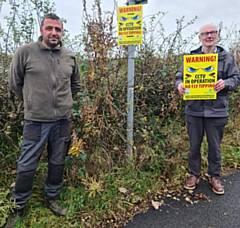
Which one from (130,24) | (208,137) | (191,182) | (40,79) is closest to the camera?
(40,79)

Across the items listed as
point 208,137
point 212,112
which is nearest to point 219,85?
point 212,112

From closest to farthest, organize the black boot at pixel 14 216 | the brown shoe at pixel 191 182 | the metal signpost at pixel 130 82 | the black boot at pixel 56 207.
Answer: the black boot at pixel 14 216, the black boot at pixel 56 207, the metal signpost at pixel 130 82, the brown shoe at pixel 191 182

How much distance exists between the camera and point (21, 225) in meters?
2.86

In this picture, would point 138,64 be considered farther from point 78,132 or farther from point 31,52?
point 31,52

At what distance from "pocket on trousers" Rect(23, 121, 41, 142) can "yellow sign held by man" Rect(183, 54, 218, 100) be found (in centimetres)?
176

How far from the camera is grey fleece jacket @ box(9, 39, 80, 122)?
269 centimetres

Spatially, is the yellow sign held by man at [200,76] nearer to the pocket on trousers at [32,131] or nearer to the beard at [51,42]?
Answer: the beard at [51,42]

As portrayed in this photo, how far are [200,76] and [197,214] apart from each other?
1572mm

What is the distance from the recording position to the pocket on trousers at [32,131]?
2.76 metres

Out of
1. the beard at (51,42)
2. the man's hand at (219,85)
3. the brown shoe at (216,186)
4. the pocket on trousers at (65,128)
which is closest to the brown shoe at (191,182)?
the brown shoe at (216,186)

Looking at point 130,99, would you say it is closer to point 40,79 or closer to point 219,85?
point 219,85

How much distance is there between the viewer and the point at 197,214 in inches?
127

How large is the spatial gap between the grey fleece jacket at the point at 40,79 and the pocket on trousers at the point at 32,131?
6 centimetres

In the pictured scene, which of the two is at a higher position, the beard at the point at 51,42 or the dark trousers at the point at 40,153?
the beard at the point at 51,42
